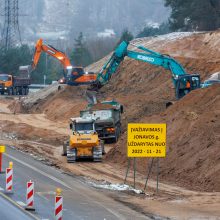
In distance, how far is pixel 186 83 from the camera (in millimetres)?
51219

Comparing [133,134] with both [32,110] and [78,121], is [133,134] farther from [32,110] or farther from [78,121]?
[32,110]

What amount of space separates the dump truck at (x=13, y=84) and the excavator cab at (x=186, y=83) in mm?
47042

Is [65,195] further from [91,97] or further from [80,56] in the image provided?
[80,56]

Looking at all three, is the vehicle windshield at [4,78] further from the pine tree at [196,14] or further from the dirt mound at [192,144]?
the dirt mound at [192,144]

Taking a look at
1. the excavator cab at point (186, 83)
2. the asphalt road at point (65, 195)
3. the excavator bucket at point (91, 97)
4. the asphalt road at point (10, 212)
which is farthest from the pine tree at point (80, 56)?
the asphalt road at point (10, 212)

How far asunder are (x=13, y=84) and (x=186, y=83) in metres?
49.2

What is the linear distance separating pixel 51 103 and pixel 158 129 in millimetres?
44342

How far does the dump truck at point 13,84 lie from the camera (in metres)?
96.2

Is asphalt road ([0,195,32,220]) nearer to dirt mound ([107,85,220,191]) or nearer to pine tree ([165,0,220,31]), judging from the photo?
dirt mound ([107,85,220,191])

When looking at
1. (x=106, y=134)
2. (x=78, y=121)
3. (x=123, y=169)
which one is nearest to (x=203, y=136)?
(x=123, y=169)

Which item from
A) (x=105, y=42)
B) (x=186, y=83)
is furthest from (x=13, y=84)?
(x=105, y=42)

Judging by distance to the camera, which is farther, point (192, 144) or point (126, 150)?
point (126, 150)

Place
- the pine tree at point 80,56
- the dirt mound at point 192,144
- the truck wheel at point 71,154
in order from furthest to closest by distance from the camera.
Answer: the pine tree at point 80,56, the truck wheel at point 71,154, the dirt mound at point 192,144

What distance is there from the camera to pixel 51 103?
73.8 metres
